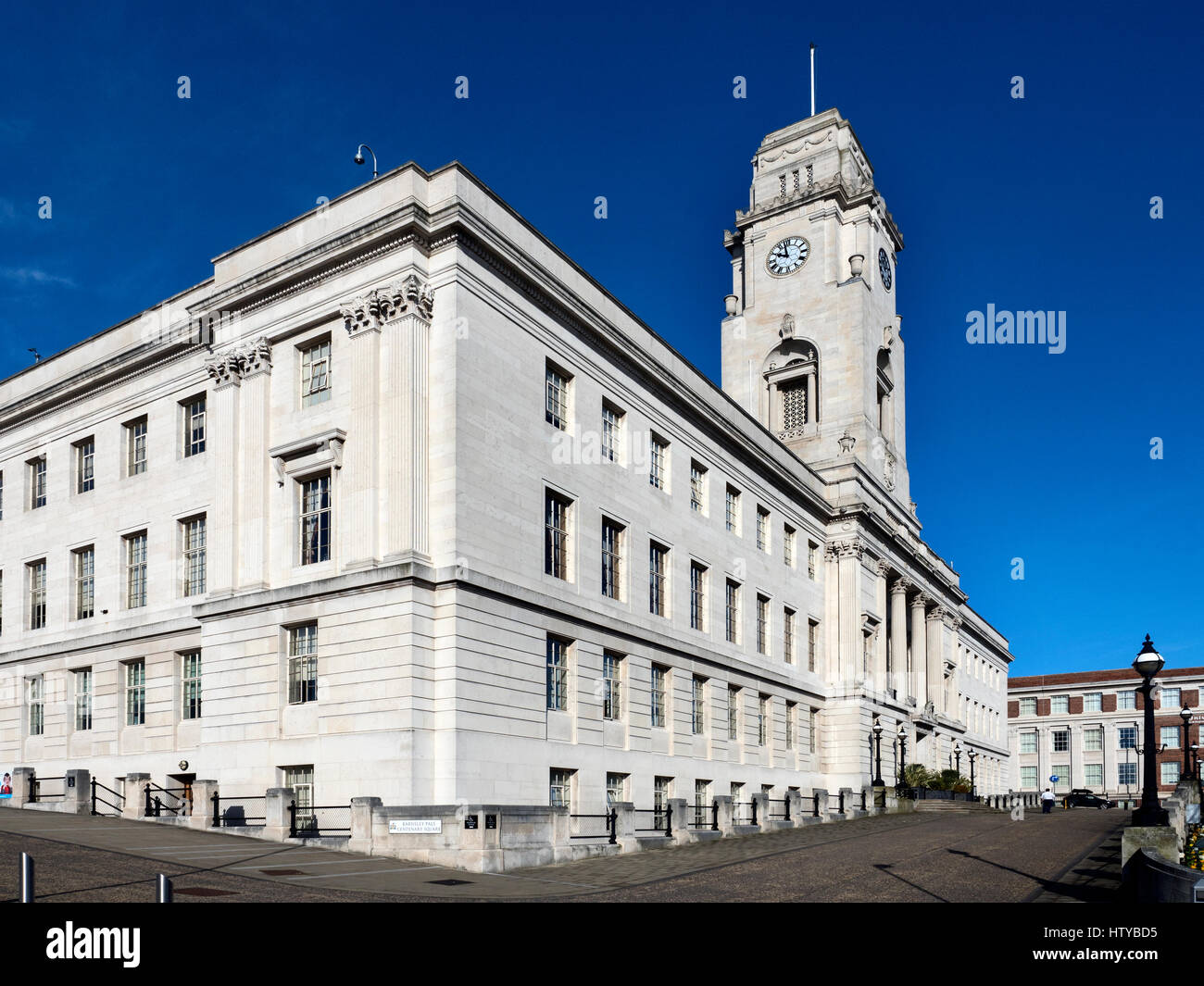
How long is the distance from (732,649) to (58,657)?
25.6 m

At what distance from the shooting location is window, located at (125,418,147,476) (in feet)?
134

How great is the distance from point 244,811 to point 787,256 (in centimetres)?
5086

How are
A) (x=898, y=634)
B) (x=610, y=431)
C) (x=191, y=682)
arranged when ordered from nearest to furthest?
(x=191, y=682), (x=610, y=431), (x=898, y=634)

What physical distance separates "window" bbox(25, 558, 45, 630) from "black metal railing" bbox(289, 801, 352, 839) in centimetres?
1808

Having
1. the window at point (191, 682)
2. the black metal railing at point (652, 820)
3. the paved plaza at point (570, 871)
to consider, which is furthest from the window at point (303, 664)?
the black metal railing at point (652, 820)

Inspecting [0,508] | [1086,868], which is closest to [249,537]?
[0,508]

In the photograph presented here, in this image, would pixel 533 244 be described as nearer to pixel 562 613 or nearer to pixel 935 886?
pixel 562 613

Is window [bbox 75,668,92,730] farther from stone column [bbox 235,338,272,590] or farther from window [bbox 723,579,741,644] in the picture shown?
window [bbox 723,579,741,644]

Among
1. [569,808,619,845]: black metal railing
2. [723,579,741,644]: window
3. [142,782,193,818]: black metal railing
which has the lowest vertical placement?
[569,808,619,845]: black metal railing

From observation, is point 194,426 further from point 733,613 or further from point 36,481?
point 733,613

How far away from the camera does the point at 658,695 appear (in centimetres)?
4138

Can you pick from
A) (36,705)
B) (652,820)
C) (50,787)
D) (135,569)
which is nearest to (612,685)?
(652,820)

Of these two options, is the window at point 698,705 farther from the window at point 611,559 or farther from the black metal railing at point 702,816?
the window at point 611,559

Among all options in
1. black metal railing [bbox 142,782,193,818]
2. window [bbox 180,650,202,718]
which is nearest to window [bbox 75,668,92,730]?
window [bbox 180,650,202,718]
